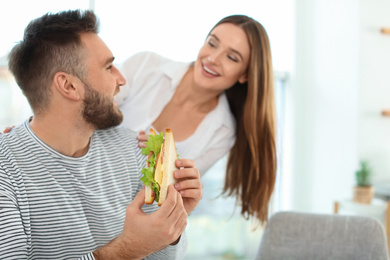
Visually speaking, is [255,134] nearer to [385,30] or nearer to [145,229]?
[145,229]

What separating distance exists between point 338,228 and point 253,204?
0.60 m

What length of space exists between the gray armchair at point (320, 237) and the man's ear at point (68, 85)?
1.10 m

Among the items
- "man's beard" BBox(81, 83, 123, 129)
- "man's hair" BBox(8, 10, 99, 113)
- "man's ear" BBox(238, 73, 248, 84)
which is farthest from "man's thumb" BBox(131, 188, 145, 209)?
"man's ear" BBox(238, 73, 248, 84)

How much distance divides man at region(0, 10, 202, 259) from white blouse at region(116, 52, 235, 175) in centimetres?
61

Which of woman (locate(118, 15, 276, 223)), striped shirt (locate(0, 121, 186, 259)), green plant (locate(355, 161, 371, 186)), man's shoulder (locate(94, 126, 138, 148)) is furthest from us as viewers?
green plant (locate(355, 161, 371, 186))

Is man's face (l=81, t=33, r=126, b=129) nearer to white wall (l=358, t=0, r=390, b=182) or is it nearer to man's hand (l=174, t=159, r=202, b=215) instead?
man's hand (l=174, t=159, r=202, b=215)

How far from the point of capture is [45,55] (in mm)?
1629

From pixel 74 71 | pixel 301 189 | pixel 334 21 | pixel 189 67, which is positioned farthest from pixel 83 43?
pixel 301 189

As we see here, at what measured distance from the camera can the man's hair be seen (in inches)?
64.1

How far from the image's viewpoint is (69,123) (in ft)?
5.37

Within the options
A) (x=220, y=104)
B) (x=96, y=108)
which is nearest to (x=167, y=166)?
(x=96, y=108)

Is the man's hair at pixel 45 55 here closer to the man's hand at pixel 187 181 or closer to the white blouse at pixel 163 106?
the man's hand at pixel 187 181

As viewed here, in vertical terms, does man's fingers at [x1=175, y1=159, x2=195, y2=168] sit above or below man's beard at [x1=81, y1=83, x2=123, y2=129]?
below

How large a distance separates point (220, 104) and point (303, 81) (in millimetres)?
2405
